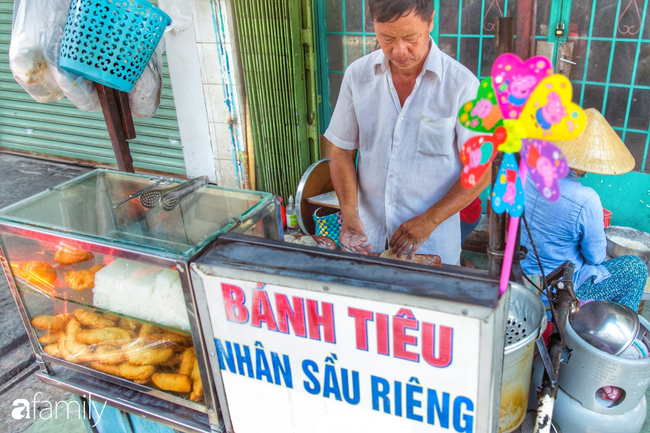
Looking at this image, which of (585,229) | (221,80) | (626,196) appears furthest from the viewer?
(221,80)

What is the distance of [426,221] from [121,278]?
3.85 feet

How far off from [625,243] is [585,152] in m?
1.38

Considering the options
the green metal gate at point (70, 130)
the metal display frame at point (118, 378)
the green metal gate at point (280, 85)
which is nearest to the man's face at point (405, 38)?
the metal display frame at point (118, 378)

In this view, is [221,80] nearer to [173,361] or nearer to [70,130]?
[70,130]

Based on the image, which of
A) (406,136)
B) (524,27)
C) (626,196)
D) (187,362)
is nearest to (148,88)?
(406,136)

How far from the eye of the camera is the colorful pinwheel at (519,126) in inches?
36.7

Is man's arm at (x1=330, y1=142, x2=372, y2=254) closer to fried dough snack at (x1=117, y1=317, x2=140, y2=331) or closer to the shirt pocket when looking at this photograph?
the shirt pocket

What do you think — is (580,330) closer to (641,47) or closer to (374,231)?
(374,231)

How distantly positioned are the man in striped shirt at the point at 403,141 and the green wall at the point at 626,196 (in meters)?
2.11

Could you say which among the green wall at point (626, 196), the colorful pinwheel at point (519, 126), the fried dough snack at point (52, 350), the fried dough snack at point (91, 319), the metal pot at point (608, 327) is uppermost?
the colorful pinwheel at point (519, 126)

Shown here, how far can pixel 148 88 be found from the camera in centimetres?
314

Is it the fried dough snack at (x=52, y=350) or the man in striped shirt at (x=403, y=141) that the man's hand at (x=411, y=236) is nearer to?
the man in striped shirt at (x=403, y=141)

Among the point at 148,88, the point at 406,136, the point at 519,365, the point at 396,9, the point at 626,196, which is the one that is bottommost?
the point at 626,196

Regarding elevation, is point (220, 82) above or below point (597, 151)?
above
